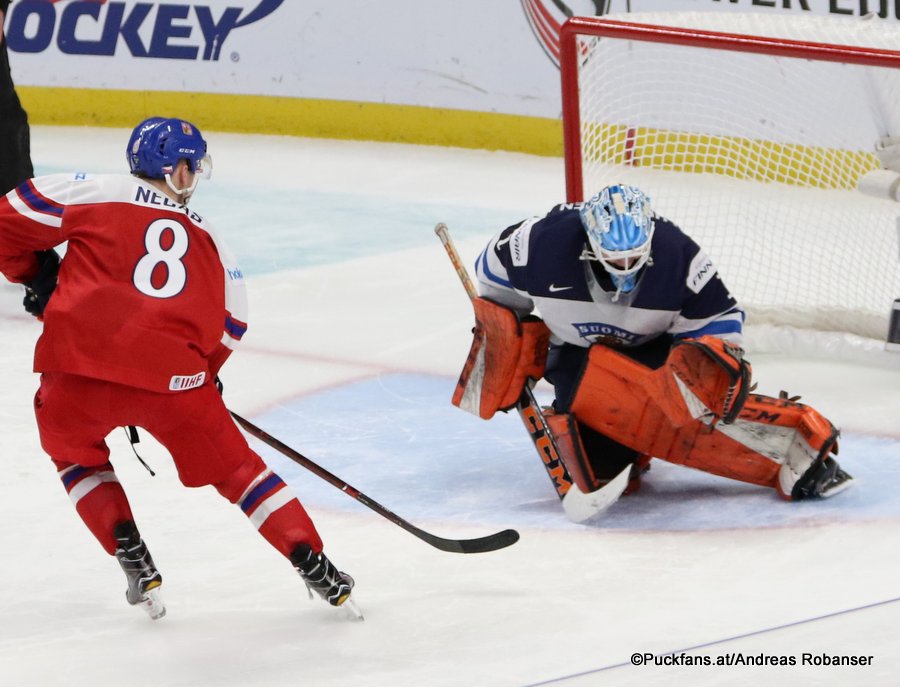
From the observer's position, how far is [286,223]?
20.3ft

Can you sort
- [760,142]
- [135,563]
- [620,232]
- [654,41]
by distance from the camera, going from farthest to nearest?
[760,142]
[654,41]
[620,232]
[135,563]

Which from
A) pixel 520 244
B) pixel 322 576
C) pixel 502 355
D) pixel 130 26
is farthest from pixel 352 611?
pixel 130 26

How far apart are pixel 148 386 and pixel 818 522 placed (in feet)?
4.56

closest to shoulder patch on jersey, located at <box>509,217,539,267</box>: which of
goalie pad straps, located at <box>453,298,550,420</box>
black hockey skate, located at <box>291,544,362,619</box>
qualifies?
goalie pad straps, located at <box>453,298,550,420</box>

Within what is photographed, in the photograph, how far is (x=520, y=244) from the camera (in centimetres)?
312

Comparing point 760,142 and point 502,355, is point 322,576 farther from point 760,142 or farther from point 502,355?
point 760,142

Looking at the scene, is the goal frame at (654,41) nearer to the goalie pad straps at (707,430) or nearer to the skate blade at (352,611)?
the goalie pad straps at (707,430)

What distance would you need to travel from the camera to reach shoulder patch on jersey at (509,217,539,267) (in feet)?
10.2

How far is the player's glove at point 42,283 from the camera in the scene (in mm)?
2588

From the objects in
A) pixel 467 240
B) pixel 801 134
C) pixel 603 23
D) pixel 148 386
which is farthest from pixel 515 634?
pixel 467 240

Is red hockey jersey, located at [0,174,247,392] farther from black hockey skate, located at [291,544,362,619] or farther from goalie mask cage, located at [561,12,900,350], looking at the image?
goalie mask cage, located at [561,12,900,350]

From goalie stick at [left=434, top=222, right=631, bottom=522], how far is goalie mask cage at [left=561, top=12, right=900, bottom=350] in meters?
1.25

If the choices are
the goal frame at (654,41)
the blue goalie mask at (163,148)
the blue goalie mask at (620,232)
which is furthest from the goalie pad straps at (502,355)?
the goal frame at (654,41)

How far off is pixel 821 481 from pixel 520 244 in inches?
30.9
